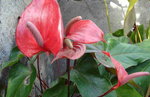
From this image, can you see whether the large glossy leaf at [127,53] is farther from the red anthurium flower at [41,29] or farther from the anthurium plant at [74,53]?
the red anthurium flower at [41,29]

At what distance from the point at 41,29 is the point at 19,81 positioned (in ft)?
0.76

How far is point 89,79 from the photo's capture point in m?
0.52

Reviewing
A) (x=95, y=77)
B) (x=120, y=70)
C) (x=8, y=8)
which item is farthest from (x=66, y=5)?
(x=120, y=70)

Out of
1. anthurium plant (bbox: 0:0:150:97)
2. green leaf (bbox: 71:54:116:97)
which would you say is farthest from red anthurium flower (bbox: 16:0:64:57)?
green leaf (bbox: 71:54:116:97)

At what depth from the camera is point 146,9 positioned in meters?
1.55

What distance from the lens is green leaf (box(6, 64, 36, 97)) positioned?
55cm

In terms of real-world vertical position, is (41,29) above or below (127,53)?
above

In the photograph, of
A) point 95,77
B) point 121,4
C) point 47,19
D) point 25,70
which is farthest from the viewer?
point 121,4

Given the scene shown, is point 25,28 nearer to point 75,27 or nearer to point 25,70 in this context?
point 75,27

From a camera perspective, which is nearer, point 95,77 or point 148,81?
point 95,77

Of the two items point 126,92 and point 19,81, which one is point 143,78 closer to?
point 126,92

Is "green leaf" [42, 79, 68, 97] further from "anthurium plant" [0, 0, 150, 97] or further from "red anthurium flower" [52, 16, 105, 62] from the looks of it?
"red anthurium flower" [52, 16, 105, 62]

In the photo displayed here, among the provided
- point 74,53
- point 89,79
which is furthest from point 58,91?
point 74,53

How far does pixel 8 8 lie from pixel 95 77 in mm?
374
